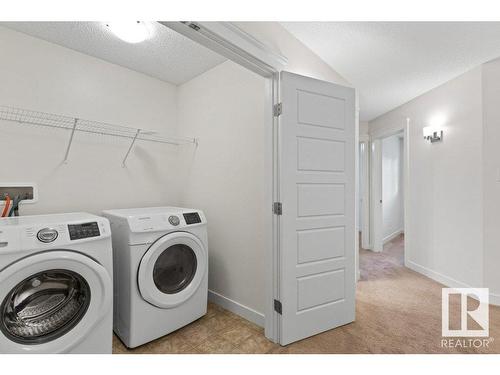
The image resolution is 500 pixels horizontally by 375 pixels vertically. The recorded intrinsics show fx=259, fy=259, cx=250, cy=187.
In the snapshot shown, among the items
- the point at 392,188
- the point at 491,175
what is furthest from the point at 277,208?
the point at 392,188

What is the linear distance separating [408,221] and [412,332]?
1.91 m

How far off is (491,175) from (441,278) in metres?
1.27

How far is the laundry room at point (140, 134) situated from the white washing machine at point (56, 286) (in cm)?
46

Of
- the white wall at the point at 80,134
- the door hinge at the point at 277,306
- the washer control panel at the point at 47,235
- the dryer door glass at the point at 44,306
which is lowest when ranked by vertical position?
the door hinge at the point at 277,306

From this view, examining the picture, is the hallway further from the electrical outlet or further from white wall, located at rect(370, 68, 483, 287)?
the electrical outlet

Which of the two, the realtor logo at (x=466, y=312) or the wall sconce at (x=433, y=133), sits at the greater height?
the wall sconce at (x=433, y=133)

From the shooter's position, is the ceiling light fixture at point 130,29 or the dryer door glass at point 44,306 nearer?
the dryer door glass at point 44,306

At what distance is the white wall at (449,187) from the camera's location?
101 inches

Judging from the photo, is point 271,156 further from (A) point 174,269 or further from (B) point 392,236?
(B) point 392,236

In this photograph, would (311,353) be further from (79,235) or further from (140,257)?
(79,235)

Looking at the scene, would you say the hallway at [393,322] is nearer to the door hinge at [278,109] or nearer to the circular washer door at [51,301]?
the circular washer door at [51,301]

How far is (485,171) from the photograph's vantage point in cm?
247

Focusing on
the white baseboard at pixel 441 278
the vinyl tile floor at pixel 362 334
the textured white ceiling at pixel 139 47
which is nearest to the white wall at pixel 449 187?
the white baseboard at pixel 441 278

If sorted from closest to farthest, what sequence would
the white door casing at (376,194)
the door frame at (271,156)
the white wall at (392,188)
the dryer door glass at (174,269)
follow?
the door frame at (271,156), the dryer door glass at (174,269), the white door casing at (376,194), the white wall at (392,188)
